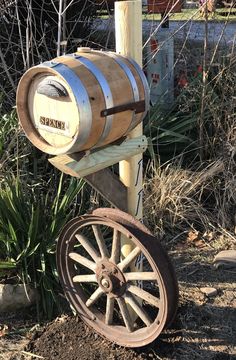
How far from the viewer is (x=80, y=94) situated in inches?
85.8

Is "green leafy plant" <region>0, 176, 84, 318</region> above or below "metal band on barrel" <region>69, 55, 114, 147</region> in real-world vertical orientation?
below

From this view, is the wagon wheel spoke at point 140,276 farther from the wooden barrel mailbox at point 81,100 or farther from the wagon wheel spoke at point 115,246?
the wooden barrel mailbox at point 81,100

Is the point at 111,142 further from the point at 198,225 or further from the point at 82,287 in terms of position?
the point at 198,225

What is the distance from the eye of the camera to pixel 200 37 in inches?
237

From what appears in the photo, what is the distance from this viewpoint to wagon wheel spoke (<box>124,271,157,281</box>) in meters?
2.58

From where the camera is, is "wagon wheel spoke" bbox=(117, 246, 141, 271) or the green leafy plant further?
the green leafy plant

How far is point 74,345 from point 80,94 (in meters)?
1.58

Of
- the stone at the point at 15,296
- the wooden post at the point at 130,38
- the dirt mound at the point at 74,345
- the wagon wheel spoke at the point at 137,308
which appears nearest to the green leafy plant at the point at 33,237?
the stone at the point at 15,296

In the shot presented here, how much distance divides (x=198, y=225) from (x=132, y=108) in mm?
2080

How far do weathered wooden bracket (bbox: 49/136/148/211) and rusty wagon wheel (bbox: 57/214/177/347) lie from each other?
157 mm

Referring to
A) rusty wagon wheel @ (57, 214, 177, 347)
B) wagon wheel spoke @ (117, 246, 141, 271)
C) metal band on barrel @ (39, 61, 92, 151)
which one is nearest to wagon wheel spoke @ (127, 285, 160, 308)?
rusty wagon wheel @ (57, 214, 177, 347)

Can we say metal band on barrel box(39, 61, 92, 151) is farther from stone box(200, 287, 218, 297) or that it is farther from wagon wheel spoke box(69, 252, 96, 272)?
stone box(200, 287, 218, 297)

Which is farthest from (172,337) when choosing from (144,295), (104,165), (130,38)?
(130,38)

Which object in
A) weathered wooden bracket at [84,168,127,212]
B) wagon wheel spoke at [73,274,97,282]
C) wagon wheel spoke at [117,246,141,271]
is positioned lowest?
wagon wheel spoke at [73,274,97,282]
